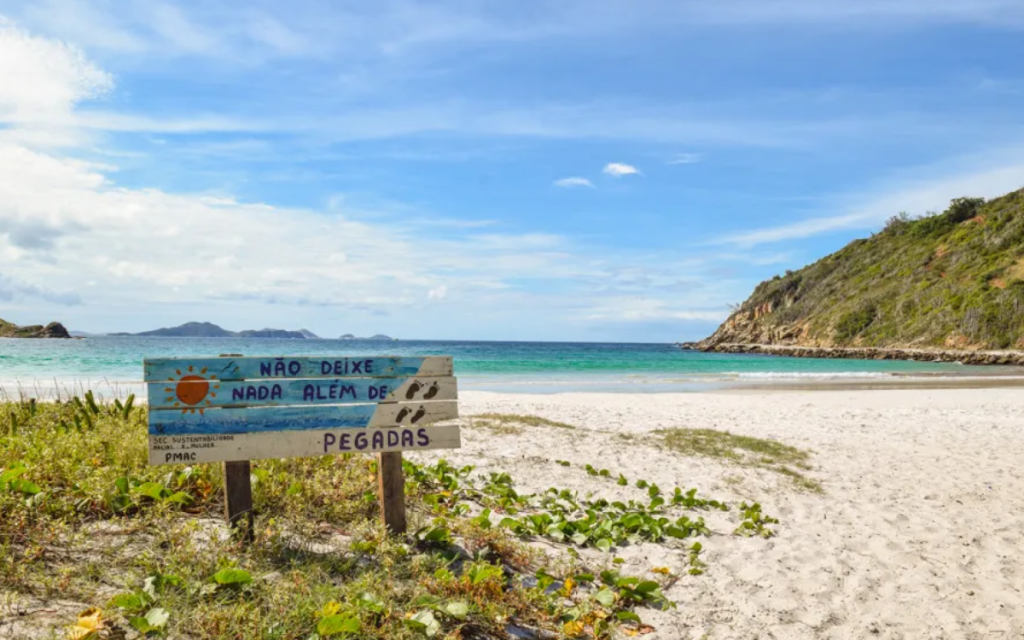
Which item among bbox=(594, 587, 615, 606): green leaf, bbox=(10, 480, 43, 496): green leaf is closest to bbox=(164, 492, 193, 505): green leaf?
bbox=(10, 480, 43, 496): green leaf

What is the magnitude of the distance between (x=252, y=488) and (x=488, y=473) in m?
3.37

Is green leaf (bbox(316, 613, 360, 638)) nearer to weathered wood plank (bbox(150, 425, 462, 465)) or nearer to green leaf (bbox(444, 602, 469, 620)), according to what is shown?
green leaf (bbox(444, 602, 469, 620))

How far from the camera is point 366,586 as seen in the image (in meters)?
4.59

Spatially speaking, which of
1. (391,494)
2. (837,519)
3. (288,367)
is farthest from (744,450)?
A: (288,367)

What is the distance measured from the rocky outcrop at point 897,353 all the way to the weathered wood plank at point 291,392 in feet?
182

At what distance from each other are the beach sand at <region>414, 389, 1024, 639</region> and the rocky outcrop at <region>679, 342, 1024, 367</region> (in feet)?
135

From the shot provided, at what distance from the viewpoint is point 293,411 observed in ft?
17.7

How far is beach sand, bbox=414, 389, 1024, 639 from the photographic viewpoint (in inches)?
211

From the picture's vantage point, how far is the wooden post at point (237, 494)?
532cm

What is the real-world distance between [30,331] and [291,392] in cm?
14002

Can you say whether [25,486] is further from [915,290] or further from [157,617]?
[915,290]

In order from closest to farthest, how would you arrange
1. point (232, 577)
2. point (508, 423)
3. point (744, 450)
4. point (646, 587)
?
1. point (232, 577)
2. point (646, 587)
3. point (744, 450)
4. point (508, 423)

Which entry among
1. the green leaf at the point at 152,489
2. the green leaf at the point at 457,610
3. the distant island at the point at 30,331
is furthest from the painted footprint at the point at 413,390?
the distant island at the point at 30,331

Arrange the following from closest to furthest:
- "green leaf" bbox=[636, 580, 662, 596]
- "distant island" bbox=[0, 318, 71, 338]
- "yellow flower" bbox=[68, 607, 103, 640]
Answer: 1. "yellow flower" bbox=[68, 607, 103, 640]
2. "green leaf" bbox=[636, 580, 662, 596]
3. "distant island" bbox=[0, 318, 71, 338]
